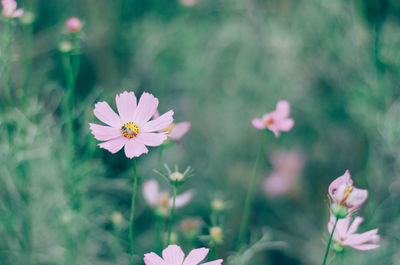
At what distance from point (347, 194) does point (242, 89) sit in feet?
3.29

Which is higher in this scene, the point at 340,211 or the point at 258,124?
the point at 258,124

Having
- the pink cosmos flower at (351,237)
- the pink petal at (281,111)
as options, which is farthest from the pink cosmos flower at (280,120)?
the pink cosmos flower at (351,237)

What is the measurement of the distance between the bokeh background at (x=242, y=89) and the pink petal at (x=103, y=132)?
58 centimetres

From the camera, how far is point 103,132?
2.07 ft

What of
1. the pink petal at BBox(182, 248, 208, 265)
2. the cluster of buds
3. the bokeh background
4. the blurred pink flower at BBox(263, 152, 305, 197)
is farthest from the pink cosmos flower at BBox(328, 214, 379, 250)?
the blurred pink flower at BBox(263, 152, 305, 197)

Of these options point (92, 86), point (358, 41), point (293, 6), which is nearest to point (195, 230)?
point (92, 86)

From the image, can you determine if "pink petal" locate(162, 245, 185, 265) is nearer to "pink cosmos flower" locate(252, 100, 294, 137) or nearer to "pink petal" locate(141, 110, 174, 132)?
"pink petal" locate(141, 110, 174, 132)

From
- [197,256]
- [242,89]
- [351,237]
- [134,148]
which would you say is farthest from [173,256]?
[242,89]

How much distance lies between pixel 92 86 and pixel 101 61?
4.1 inches

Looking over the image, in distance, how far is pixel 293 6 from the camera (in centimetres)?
158

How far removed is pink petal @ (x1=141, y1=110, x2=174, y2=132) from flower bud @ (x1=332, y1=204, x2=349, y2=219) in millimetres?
258

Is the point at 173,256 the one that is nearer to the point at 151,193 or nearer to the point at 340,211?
the point at 340,211

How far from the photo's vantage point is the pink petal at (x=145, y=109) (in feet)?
2.16

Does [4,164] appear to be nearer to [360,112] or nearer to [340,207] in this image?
[340,207]
